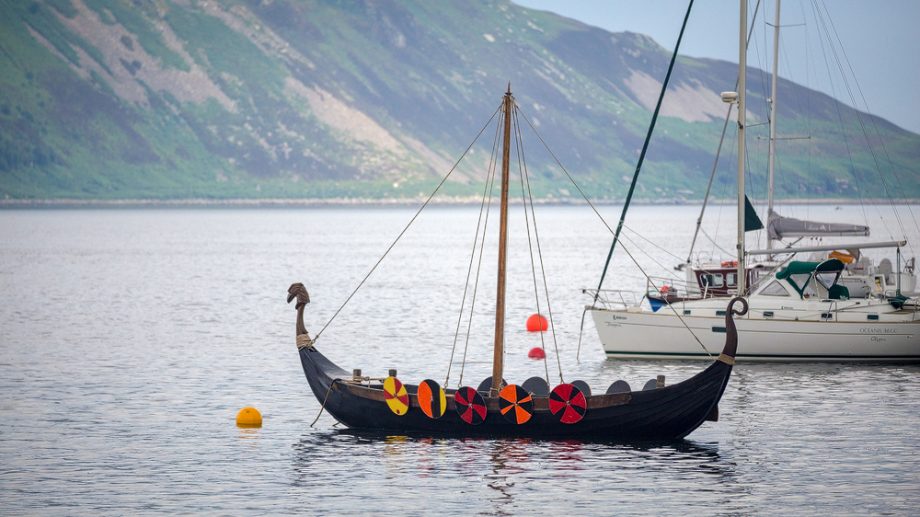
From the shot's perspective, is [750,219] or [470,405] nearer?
[470,405]

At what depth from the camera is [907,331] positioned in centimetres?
5234

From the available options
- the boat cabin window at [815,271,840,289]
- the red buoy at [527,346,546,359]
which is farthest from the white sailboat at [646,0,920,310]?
the red buoy at [527,346,546,359]

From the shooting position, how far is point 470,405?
36.8m

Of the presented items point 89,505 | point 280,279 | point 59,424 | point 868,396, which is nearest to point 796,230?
point 868,396

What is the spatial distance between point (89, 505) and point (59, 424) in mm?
10960

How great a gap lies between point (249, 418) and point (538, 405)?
9602 mm

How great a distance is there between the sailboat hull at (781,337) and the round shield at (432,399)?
17161 millimetres

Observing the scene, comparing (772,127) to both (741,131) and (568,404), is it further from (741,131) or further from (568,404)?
(568,404)

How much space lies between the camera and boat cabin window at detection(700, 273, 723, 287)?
5906 centimetres

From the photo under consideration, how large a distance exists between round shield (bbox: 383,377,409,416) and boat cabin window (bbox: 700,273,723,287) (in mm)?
24640

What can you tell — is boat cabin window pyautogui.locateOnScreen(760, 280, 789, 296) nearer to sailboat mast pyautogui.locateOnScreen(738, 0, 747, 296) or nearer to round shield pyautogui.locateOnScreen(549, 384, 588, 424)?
sailboat mast pyautogui.locateOnScreen(738, 0, 747, 296)

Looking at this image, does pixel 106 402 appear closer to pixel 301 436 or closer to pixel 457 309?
pixel 301 436

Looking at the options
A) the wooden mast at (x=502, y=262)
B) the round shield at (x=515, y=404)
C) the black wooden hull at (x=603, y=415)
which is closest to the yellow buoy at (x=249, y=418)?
the black wooden hull at (x=603, y=415)

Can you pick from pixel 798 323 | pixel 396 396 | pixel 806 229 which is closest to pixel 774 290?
pixel 798 323
